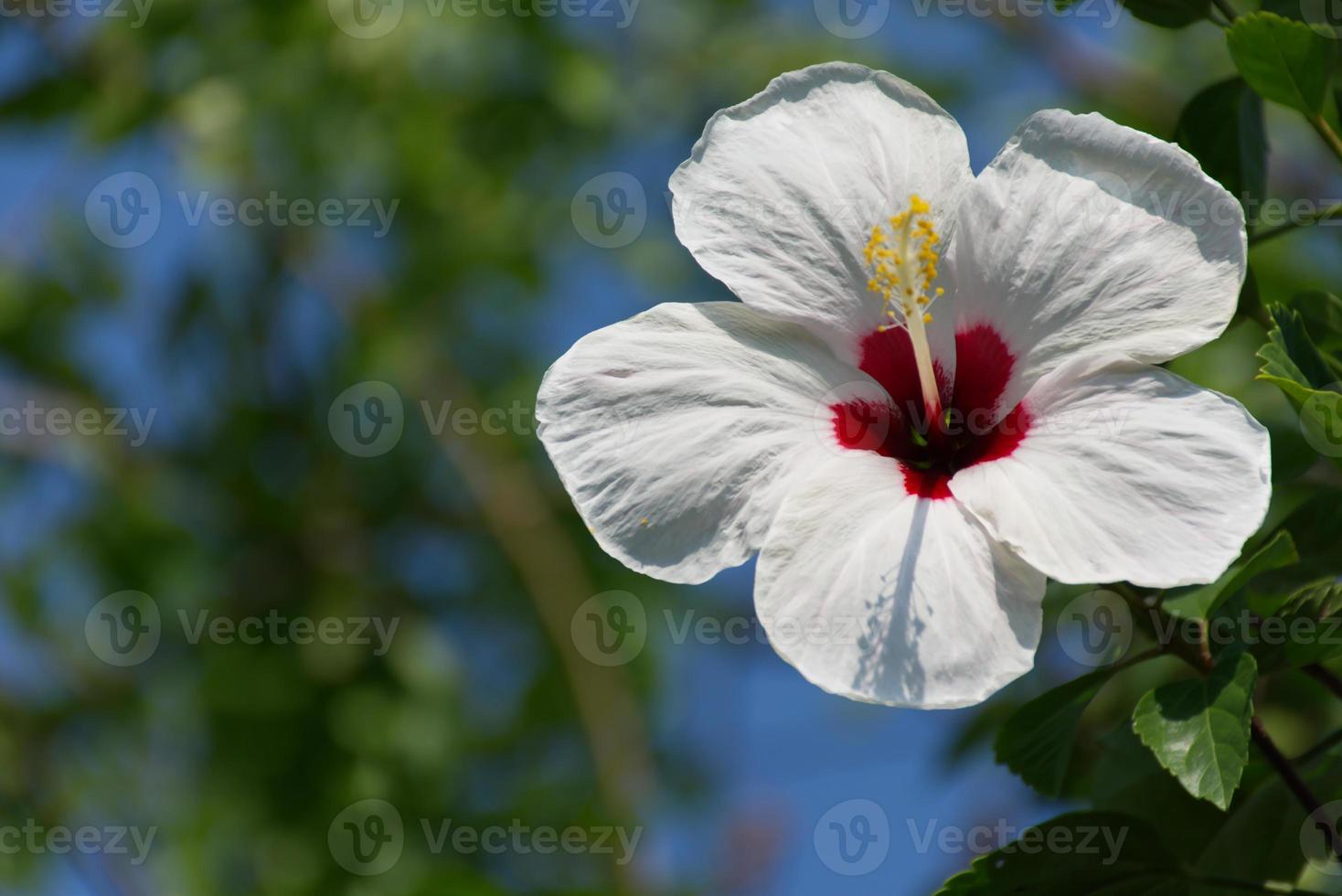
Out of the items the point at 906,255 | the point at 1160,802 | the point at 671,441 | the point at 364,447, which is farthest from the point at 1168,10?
the point at 364,447

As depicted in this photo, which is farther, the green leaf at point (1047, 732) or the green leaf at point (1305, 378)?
the green leaf at point (1047, 732)

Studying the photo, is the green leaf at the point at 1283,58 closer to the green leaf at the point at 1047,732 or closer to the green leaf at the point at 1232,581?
the green leaf at the point at 1232,581

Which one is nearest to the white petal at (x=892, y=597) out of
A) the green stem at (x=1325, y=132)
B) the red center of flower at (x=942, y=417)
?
the red center of flower at (x=942, y=417)

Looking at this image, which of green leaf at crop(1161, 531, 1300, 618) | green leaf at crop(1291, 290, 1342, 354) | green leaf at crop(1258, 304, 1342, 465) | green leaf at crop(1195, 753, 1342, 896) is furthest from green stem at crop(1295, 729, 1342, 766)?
green leaf at crop(1291, 290, 1342, 354)

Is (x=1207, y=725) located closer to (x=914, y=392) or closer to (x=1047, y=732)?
(x=1047, y=732)

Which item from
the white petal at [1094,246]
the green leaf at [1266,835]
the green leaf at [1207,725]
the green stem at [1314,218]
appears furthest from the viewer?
the green leaf at [1266,835]

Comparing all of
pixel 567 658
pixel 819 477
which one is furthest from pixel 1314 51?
pixel 567 658

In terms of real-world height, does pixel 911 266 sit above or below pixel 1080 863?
above
